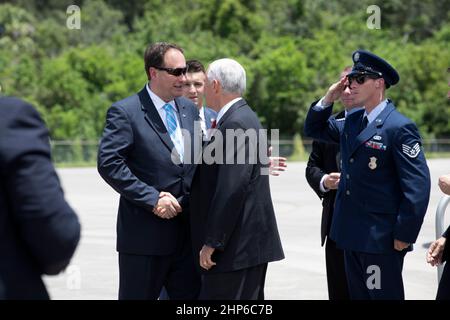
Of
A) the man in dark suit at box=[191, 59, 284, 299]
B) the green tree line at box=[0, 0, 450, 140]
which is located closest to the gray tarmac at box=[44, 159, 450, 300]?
the man in dark suit at box=[191, 59, 284, 299]

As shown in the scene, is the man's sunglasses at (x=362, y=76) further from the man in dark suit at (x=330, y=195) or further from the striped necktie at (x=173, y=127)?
the striped necktie at (x=173, y=127)

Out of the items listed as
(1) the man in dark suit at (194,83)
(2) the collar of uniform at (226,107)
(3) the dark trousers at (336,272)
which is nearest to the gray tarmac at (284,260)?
(3) the dark trousers at (336,272)

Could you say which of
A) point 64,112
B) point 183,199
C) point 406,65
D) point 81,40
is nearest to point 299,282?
point 183,199

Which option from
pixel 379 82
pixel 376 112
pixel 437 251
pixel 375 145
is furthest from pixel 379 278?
pixel 379 82

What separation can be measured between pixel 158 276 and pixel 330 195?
162 cm

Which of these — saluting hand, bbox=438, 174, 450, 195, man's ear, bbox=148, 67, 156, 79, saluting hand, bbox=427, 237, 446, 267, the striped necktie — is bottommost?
saluting hand, bbox=427, 237, 446, 267

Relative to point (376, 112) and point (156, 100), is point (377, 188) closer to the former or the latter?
point (376, 112)

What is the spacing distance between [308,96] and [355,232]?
31.2 meters

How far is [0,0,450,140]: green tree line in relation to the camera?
3450 centimetres

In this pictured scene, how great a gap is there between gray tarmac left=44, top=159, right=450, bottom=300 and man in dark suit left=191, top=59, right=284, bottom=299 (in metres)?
2.89

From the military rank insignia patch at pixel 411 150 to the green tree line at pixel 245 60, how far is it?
26296 millimetres

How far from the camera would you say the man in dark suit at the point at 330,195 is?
632 cm

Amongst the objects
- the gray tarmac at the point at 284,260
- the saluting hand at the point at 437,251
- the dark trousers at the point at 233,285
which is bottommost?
the gray tarmac at the point at 284,260

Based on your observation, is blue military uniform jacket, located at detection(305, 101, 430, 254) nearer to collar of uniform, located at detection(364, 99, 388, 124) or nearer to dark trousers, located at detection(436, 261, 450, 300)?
collar of uniform, located at detection(364, 99, 388, 124)
